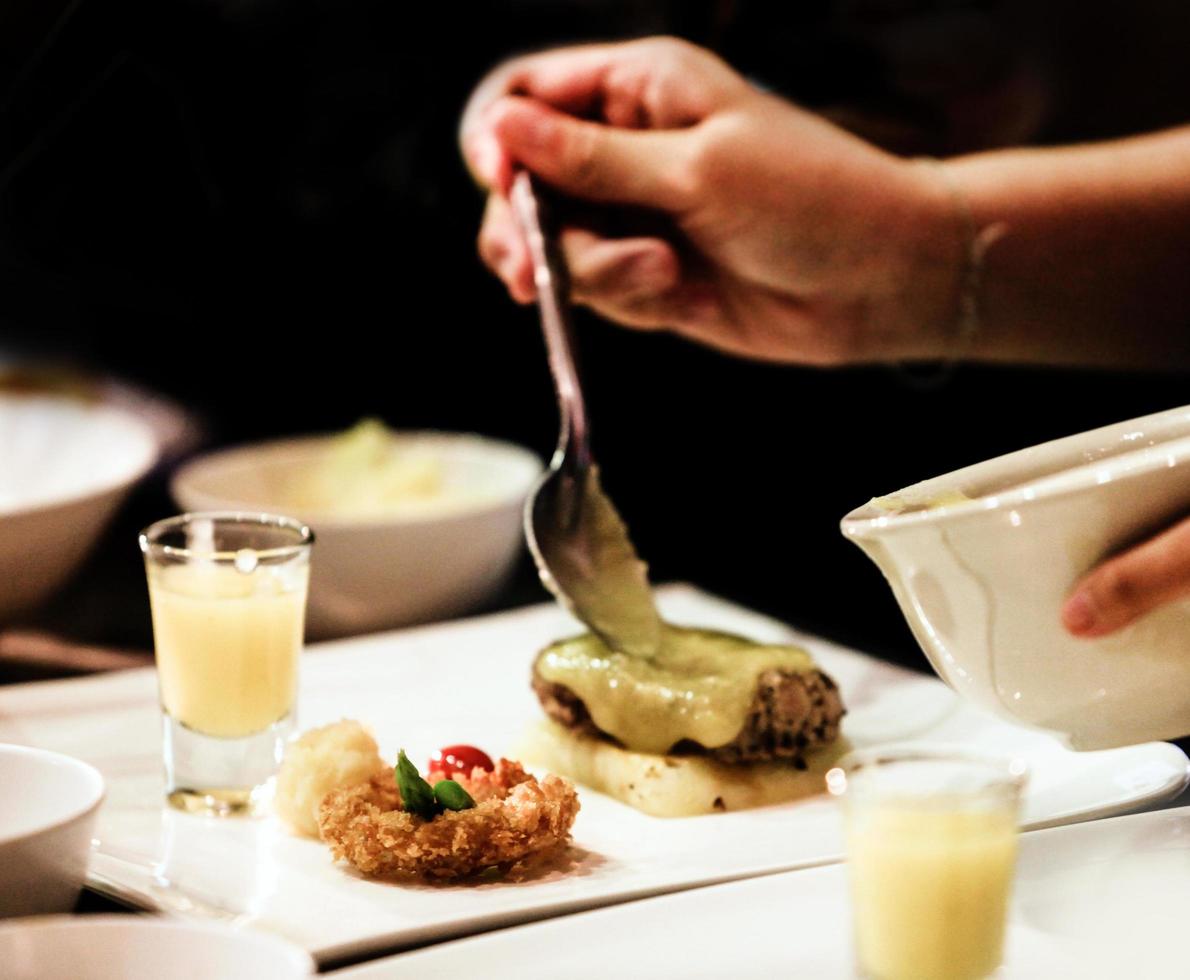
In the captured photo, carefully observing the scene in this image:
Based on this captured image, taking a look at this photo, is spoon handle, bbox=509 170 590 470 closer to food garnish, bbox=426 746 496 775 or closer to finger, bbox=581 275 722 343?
finger, bbox=581 275 722 343

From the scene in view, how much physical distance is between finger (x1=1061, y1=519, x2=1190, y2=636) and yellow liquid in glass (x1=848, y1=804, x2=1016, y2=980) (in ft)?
0.71

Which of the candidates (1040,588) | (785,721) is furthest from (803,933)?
(785,721)

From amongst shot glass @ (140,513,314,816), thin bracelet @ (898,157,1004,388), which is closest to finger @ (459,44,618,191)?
thin bracelet @ (898,157,1004,388)

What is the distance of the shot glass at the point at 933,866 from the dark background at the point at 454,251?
1.82 m

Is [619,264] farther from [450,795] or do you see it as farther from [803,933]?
[803,933]

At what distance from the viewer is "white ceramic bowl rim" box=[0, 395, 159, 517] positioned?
206 centimetres

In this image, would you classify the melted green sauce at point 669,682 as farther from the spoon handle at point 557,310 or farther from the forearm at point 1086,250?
the forearm at point 1086,250

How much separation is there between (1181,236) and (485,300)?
1.78 metres

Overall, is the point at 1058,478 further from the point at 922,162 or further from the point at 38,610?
the point at 38,610

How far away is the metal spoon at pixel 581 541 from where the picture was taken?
1.88 m

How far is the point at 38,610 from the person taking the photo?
2.25 metres

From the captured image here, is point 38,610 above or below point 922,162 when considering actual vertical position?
below

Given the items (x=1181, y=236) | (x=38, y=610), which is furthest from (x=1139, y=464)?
(x=38, y=610)

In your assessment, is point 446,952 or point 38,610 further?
point 38,610
